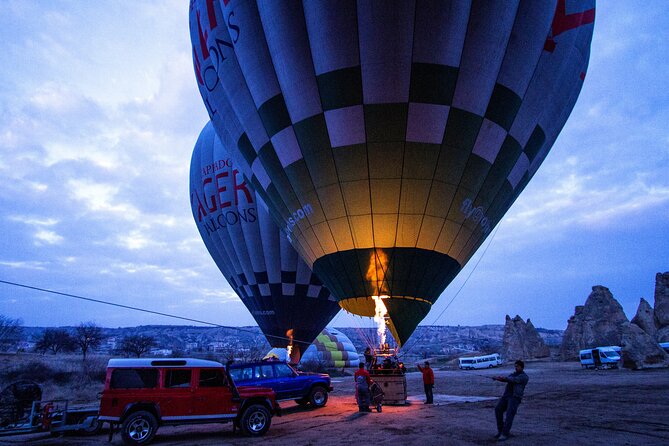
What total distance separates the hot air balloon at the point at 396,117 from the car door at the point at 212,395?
426cm

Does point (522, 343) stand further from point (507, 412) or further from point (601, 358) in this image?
point (507, 412)

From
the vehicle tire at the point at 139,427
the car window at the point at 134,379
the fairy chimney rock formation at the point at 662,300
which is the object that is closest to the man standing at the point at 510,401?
the vehicle tire at the point at 139,427

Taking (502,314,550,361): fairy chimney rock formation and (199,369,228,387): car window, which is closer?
(199,369,228,387): car window

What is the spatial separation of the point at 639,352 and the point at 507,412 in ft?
71.4

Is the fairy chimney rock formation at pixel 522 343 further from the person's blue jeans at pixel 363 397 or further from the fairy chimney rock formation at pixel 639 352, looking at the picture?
the person's blue jeans at pixel 363 397

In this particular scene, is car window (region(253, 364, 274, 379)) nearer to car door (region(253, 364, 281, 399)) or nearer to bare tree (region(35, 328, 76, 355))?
car door (region(253, 364, 281, 399))

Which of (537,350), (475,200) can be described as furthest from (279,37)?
(537,350)

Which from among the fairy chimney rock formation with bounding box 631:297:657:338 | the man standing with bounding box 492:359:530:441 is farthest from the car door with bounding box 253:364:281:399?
the fairy chimney rock formation with bounding box 631:297:657:338

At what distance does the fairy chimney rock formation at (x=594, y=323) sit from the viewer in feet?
129

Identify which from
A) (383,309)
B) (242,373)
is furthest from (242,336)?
(383,309)

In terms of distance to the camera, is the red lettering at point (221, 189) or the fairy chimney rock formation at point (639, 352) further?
the fairy chimney rock formation at point (639, 352)

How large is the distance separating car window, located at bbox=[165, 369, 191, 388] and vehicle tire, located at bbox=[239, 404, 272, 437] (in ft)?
3.87

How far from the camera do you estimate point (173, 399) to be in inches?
296

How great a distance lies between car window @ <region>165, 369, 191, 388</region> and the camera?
7.64 meters
